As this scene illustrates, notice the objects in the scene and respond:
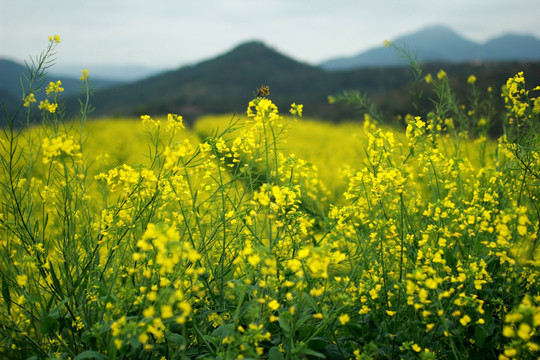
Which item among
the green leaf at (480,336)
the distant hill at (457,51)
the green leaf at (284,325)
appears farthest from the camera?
the distant hill at (457,51)

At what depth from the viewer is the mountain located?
92.3 ft

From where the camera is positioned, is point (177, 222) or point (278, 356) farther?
point (177, 222)

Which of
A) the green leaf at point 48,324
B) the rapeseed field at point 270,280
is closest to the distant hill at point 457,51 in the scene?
the rapeseed field at point 270,280

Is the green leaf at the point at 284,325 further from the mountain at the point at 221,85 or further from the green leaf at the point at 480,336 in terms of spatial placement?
the mountain at the point at 221,85

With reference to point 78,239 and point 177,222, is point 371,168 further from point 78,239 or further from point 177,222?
point 78,239

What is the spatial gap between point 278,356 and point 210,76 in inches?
1511

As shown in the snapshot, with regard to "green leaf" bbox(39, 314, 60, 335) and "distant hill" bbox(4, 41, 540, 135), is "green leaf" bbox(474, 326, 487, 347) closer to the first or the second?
"green leaf" bbox(39, 314, 60, 335)

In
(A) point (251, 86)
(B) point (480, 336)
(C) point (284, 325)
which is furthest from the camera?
(A) point (251, 86)

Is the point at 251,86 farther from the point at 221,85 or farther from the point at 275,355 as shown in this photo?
the point at 275,355

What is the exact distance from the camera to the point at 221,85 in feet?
116

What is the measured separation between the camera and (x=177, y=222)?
2.46 metres

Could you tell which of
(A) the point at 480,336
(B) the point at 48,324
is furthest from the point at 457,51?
(B) the point at 48,324

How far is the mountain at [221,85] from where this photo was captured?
28141mm

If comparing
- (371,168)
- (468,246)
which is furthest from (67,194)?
(468,246)
